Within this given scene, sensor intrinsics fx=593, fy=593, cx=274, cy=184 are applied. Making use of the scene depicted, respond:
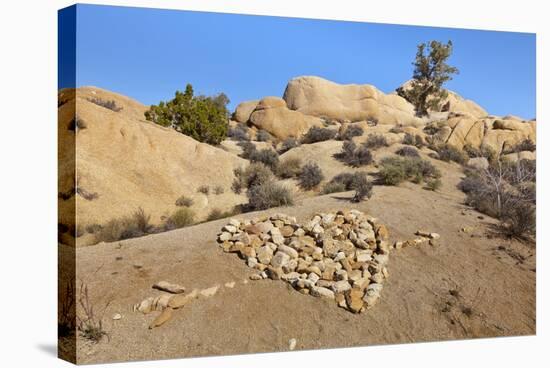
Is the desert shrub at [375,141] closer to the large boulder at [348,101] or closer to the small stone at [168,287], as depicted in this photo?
the large boulder at [348,101]

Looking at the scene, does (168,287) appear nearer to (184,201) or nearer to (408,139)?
(184,201)

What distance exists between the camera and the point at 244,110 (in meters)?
12.0

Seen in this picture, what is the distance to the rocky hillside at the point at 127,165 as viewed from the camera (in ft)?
27.0

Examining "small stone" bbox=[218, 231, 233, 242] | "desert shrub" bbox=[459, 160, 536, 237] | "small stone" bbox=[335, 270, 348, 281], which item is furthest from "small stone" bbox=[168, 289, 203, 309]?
"desert shrub" bbox=[459, 160, 536, 237]

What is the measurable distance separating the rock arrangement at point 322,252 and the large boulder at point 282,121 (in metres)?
4.54

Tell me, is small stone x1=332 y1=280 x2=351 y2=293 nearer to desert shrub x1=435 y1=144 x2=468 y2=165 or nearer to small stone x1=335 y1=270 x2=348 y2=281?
small stone x1=335 y1=270 x2=348 y2=281

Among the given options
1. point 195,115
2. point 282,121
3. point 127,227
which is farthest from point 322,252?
point 282,121

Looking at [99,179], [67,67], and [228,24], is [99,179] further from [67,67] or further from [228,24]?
[228,24]

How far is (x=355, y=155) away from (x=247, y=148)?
7.22 ft

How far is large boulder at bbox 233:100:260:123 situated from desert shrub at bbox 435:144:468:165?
3930 mm

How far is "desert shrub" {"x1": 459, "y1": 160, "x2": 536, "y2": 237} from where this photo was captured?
1077cm

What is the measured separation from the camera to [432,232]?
1020 centimetres

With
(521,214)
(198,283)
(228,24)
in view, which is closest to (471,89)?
(521,214)

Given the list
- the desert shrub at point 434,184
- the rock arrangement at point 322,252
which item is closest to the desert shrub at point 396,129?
the desert shrub at point 434,184
